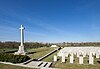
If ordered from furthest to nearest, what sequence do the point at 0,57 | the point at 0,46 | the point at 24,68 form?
the point at 0,46, the point at 0,57, the point at 24,68

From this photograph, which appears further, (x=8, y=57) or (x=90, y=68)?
(x=8, y=57)

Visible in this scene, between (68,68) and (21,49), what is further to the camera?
(21,49)

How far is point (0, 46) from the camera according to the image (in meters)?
39.7

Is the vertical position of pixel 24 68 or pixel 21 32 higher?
pixel 21 32

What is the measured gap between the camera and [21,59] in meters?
14.3

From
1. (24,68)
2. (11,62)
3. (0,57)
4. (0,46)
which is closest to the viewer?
(24,68)

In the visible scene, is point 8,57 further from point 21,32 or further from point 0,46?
point 0,46

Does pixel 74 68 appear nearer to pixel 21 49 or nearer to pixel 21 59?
pixel 21 59

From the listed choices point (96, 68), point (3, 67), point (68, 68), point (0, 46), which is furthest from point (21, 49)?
point (0, 46)

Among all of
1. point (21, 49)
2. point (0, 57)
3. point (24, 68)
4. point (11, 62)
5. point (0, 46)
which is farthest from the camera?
point (0, 46)

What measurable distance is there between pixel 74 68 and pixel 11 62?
668 centimetres

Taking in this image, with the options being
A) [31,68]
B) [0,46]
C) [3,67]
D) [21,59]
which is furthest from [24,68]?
[0,46]

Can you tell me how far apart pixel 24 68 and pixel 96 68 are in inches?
247

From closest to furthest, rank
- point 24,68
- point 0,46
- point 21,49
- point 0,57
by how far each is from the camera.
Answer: point 24,68 → point 0,57 → point 21,49 → point 0,46
